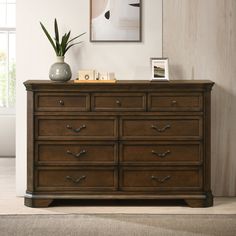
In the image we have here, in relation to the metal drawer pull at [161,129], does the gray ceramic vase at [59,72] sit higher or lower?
higher

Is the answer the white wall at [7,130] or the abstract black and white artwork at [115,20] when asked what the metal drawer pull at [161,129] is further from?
the white wall at [7,130]

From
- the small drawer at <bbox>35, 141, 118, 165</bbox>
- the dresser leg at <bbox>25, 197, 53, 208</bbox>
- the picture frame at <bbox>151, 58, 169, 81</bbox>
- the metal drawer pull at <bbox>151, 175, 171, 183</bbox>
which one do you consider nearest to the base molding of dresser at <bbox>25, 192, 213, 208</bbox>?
the dresser leg at <bbox>25, 197, 53, 208</bbox>

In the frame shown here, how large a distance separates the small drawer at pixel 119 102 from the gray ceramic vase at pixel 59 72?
272mm

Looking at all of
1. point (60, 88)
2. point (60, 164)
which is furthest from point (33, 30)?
point (60, 164)

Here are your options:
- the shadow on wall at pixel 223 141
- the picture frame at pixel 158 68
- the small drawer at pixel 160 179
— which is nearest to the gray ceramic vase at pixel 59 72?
the picture frame at pixel 158 68

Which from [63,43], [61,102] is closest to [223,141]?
[61,102]

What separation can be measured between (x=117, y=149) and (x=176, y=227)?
0.88 meters

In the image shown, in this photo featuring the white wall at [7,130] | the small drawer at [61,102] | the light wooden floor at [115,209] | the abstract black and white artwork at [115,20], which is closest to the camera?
the light wooden floor at [115,209]

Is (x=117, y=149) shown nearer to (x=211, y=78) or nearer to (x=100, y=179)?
(x=100, y=179)

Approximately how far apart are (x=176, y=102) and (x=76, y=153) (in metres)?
0.80

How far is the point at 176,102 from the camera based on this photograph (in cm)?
555

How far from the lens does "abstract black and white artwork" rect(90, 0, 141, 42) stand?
592 centimetres

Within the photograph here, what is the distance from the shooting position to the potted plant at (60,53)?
18.5 ft

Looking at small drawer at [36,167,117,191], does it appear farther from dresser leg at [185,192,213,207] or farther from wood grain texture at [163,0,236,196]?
wood grain texture at [163,0,236,196]
